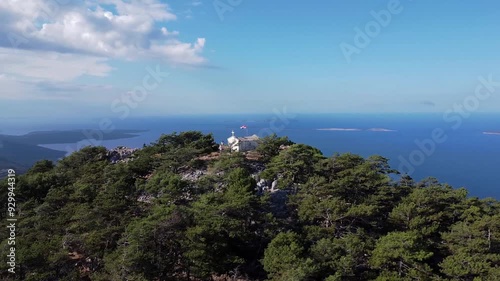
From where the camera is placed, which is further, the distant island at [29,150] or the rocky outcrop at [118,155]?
the distant island at [29,150]

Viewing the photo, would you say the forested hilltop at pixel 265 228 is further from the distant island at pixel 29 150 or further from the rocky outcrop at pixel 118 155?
the distant island at pixel 29 150

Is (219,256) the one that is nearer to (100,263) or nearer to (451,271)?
(100,263)

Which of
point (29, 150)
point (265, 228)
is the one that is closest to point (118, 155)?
point (265, 228)

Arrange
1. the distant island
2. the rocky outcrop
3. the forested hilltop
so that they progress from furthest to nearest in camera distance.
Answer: the distant island
the rocky outcrop
the forested hilltop

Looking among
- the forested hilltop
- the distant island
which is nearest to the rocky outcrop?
the forested hilltop

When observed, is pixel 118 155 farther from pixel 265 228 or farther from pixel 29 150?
pixel 29 150

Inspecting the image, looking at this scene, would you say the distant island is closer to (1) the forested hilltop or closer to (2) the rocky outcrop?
(2) the rocky outcrop

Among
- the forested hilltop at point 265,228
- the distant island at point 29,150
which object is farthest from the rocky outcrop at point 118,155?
the distant island at point 29,150

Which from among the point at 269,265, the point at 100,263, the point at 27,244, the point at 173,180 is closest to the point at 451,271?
the point at 269,265

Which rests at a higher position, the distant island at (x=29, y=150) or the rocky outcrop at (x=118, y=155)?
the rocky outcrop at (x=118, y=155)
